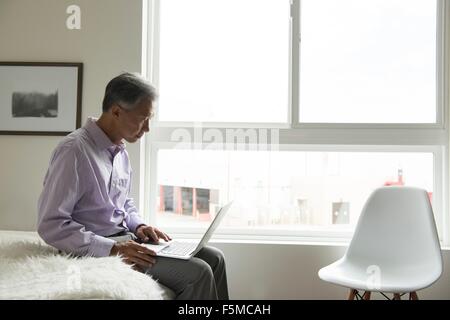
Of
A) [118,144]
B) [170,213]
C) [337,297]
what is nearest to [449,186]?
[337,297]

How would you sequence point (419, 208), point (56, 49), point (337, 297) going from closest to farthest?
point (419, 208), point (337, 297), point (56, 49)

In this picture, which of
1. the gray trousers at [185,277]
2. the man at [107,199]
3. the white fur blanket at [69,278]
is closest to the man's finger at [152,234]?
the man at [107,199]

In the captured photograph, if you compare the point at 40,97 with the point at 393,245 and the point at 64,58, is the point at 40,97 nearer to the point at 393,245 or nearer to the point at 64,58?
the point at 64,58

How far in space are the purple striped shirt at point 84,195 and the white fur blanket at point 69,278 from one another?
76mm

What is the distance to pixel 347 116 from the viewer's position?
2.78 m

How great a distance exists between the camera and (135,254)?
1697 millimetres

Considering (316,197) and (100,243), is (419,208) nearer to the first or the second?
(316,197)

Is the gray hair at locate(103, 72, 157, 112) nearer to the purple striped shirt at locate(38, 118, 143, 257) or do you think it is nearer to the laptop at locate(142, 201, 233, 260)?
the purple striped shirt at locate(38, 118, 143, 257)

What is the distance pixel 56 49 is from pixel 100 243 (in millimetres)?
1543

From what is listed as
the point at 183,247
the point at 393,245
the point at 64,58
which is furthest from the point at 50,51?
the point at 393,245

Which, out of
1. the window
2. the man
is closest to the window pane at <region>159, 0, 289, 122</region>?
the window

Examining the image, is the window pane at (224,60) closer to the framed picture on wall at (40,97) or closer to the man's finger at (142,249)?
the framed picture on wall at (40,97)

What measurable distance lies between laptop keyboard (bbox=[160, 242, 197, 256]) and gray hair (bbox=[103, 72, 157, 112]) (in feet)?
1.95

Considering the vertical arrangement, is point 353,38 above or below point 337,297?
above
